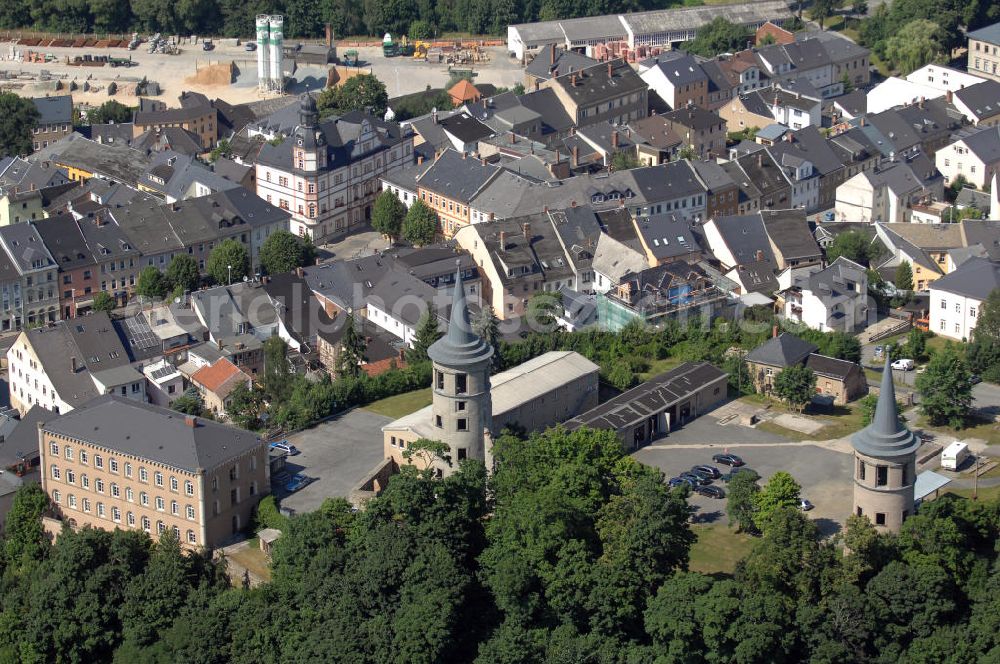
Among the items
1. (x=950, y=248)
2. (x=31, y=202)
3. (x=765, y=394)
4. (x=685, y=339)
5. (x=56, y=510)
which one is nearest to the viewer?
(x=56, y=510)

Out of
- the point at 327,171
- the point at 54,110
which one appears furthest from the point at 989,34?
the point at 54,110

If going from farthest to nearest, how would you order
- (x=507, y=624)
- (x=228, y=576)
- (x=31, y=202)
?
(x=31, y=202) < (x=228, y=576) < (x=507, y=624)

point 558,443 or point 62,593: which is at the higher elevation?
point 558,443

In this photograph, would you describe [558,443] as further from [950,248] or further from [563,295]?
[950,248]

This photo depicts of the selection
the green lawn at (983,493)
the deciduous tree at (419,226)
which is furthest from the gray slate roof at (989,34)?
the green lawn at (983,493)

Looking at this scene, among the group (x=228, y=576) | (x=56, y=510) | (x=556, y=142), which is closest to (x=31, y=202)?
(x=556, y=142)

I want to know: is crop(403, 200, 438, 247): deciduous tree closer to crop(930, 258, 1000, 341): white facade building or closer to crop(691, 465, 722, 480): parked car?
crop(930, 258, 1000, 341): white facade building

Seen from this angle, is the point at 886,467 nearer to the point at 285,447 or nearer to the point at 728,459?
the point at 728,459
